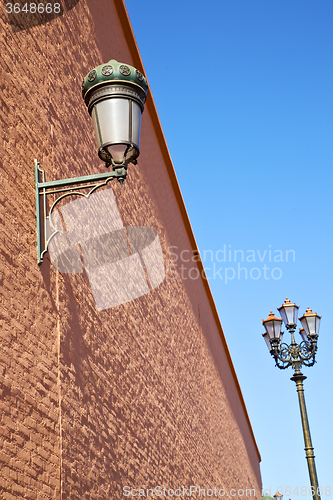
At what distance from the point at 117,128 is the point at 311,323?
5165 millimetres

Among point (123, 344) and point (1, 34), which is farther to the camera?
point (123, 344)

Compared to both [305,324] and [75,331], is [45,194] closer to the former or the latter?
[75,331]

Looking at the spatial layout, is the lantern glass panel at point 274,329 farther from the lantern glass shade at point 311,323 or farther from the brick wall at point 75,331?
the brick wall at point 75,331

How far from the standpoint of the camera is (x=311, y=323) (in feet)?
25.6

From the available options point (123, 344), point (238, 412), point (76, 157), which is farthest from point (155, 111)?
point (238, 412)

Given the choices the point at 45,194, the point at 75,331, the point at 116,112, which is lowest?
the point at 75,331

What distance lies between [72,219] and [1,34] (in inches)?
63.0

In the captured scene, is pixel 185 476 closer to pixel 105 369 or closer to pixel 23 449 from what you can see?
pixel 105 369

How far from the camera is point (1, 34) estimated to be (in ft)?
12.4

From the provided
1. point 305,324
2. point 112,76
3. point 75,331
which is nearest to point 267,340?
point 305,324

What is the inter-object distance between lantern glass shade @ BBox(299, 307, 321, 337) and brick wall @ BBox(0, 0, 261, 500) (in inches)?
74.6

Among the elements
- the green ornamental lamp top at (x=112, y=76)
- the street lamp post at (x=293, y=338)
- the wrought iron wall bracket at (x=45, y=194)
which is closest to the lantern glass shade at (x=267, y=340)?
the street lamp post at (x=293, y=338)

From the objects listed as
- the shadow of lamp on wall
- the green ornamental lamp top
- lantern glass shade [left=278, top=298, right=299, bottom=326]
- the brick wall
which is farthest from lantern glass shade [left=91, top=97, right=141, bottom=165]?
lantern glass shade [left=278, top=298, right=299, bottom=326]

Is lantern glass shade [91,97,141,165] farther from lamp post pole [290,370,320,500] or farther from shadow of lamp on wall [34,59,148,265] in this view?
lamp post pole [290,370,320,500]
